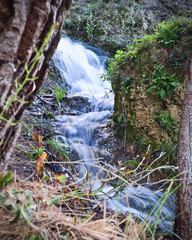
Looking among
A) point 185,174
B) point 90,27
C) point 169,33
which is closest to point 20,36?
point 185,174

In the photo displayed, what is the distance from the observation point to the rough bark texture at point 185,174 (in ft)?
5.50

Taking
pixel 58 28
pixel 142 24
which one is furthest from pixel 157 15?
pixel 58 28

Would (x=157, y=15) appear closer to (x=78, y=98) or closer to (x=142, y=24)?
(x=142, y=24)

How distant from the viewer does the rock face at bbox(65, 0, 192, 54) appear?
30.4ft

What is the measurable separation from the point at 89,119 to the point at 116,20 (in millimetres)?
7027

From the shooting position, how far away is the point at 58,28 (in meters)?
0.89

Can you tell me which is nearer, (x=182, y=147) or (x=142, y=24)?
(x=182, y=147)

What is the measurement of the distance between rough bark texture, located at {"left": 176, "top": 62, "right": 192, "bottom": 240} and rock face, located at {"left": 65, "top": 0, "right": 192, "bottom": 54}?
7.92 meters

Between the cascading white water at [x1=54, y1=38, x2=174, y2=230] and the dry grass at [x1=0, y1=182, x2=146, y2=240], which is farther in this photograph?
the cascading white water at [x1=54, y1=38, x2=174, y2=230]

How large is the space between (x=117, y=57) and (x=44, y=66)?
3.40 meters

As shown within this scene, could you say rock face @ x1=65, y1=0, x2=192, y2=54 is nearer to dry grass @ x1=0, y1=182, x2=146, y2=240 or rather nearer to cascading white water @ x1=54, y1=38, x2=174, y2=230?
cascading white water @ x1=54, y1=38, x2=174, y2=230

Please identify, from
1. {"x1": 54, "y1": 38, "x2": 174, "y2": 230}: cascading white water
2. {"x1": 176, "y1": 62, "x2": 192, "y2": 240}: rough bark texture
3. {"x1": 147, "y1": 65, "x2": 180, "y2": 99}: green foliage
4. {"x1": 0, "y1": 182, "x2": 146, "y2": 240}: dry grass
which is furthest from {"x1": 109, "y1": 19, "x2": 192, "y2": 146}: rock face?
{"x1": 0, "y1": 182, "x2": 146, "y2": 240}: dry grass

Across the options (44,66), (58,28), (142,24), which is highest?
(142,24)

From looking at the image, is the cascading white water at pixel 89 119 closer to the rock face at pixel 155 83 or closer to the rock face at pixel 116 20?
the rock face at pixel 155 83
